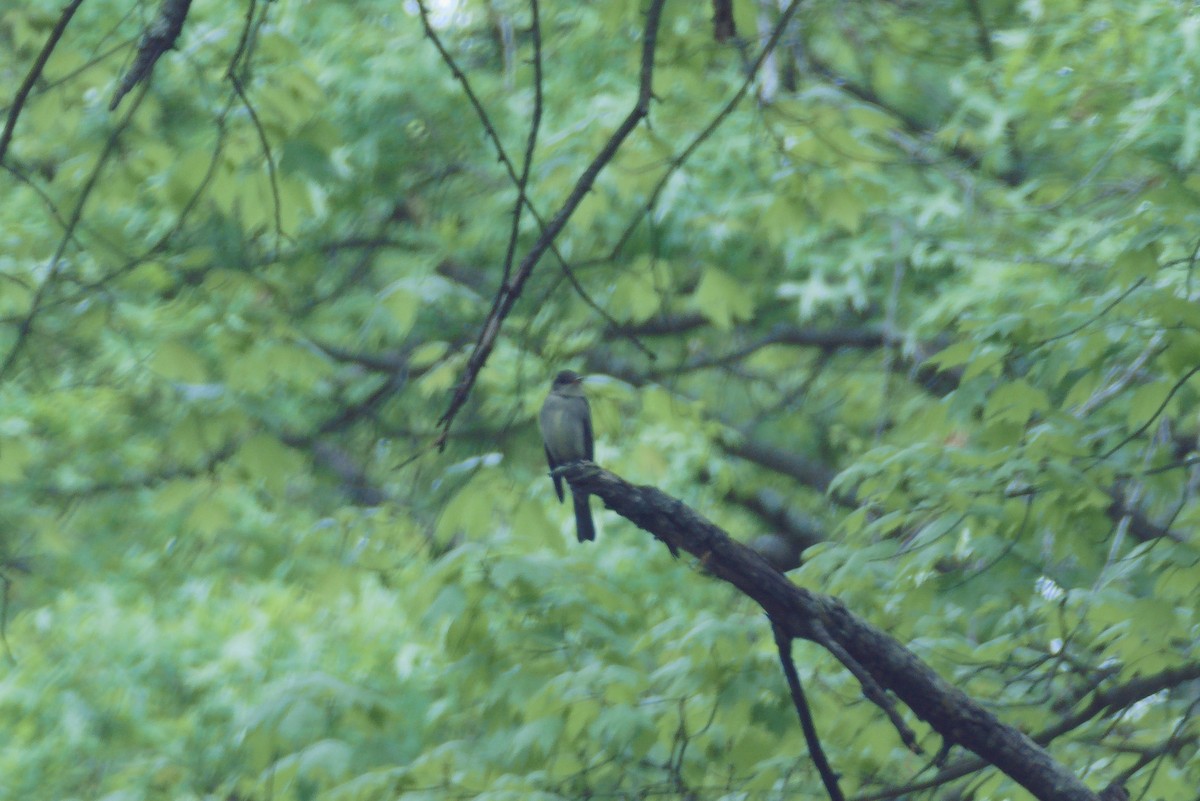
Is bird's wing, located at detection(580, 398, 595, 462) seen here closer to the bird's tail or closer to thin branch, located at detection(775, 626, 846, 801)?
the bird's tail

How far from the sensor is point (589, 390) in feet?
11.7

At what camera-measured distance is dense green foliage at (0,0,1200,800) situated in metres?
2.97

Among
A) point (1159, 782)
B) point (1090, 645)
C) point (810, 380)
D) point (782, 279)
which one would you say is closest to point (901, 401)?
point (810, 380)

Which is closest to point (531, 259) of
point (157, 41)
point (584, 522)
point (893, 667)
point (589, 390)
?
point (157, 41)

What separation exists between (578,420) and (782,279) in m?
2.29

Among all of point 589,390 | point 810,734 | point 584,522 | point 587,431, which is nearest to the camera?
point 810,734

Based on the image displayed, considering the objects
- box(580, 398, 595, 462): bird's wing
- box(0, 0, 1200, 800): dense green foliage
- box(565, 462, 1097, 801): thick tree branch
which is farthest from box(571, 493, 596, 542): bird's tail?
box(565, 462, 1097, 801): thick tree branch

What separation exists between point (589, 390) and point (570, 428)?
1.48m

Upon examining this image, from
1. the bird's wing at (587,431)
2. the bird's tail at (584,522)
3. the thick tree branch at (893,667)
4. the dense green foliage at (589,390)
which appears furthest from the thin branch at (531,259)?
the bird's tail at (584,522)

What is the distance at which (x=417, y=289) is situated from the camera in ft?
11.8

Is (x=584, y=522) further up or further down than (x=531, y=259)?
further up

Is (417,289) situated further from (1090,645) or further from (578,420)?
(1090,645)

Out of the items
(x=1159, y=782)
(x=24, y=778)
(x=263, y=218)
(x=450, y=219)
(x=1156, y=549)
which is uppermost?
(x=450, y=219)

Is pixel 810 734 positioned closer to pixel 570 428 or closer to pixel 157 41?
pixel 157 41
